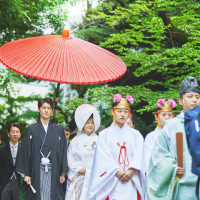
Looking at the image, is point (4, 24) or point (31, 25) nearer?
point (4, 24)

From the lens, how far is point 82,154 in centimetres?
516

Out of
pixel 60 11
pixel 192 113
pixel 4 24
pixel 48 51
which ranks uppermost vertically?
pixel 60 11

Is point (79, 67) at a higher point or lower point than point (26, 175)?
higher

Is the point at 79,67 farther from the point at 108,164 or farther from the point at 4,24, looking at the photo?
the point at 4,24

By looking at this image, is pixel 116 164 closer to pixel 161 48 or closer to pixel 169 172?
pixel 169 172

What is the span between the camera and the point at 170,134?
322 centimetres

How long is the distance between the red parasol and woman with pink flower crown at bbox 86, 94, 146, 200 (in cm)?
67

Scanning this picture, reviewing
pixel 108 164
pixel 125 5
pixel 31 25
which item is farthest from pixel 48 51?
pixel 125 5

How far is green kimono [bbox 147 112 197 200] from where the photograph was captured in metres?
3.03

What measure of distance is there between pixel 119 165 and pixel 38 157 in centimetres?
131

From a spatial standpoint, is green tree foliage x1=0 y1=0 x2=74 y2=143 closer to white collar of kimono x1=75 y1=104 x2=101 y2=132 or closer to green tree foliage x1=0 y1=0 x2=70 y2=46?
green tree foliage x1=0 y1=0 x2=70 y2=46

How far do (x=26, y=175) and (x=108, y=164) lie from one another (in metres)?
1.36

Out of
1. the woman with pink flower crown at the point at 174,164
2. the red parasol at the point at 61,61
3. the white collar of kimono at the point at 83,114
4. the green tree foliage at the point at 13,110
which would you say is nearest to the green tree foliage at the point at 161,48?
the white collar of kimono at the point at 83,114

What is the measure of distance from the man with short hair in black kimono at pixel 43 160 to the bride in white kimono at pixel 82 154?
273 mm
